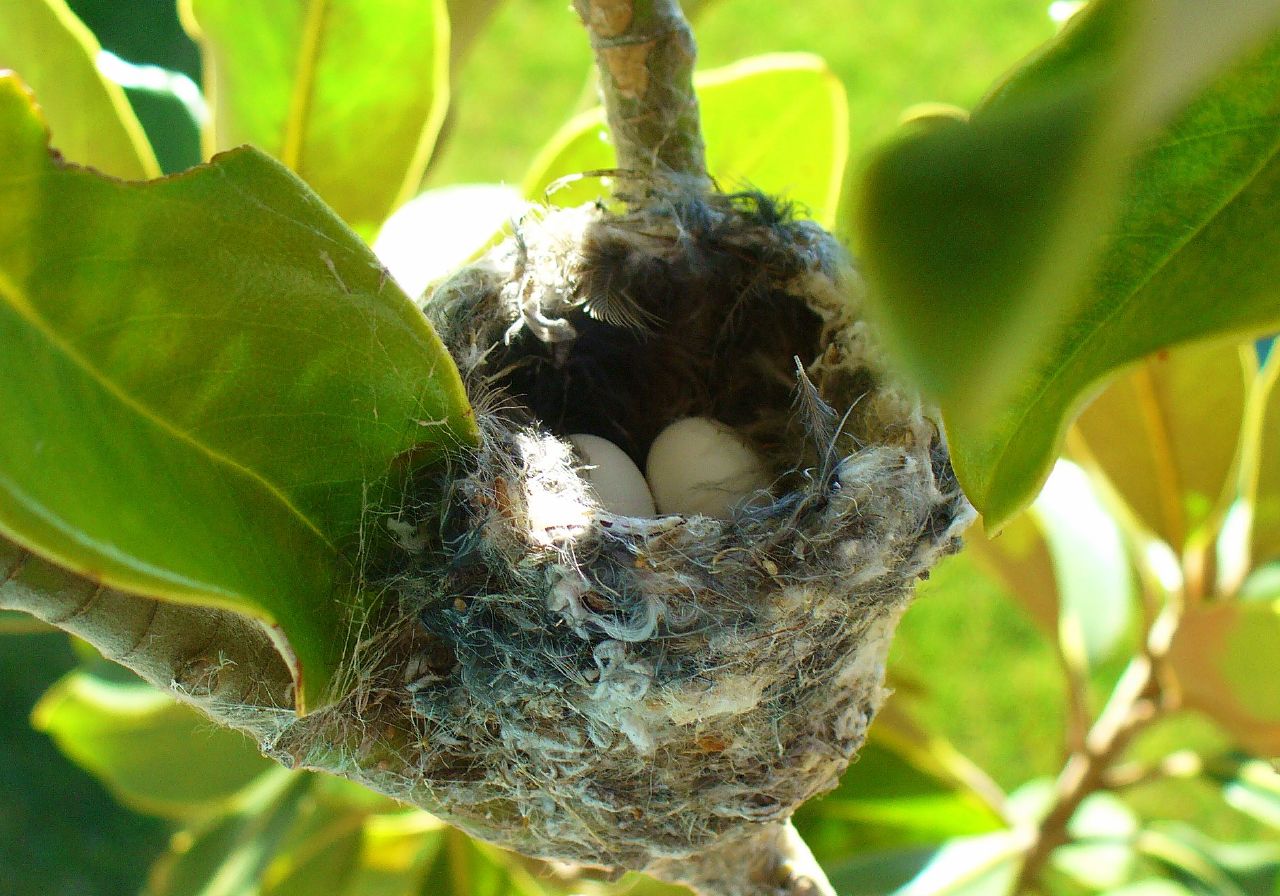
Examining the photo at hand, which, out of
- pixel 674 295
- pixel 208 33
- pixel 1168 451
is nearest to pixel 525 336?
pixel 674 295

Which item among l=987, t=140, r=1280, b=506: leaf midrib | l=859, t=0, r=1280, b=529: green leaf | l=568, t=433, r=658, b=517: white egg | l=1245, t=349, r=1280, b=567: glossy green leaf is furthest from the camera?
l=1245, t=349, r=1280, b=567: glossy green leaf

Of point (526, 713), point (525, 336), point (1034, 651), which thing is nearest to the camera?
point (526, 713)

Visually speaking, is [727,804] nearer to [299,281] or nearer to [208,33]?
[299,281]

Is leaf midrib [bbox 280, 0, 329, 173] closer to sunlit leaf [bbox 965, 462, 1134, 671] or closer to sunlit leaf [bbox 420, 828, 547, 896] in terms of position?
sunlit leaf [bbox 420, 828, 547, 896]

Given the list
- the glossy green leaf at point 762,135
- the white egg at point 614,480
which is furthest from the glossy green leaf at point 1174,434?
the white egg at point 614,480

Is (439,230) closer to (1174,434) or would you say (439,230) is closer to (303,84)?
(303,84)

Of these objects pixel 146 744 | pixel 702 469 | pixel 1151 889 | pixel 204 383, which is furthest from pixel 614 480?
pixel 1151 889

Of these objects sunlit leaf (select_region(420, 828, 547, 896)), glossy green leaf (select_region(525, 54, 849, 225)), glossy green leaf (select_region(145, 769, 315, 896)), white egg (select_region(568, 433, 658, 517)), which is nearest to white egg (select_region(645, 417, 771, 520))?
white egg (select_region(568, 433, 658, 517))
